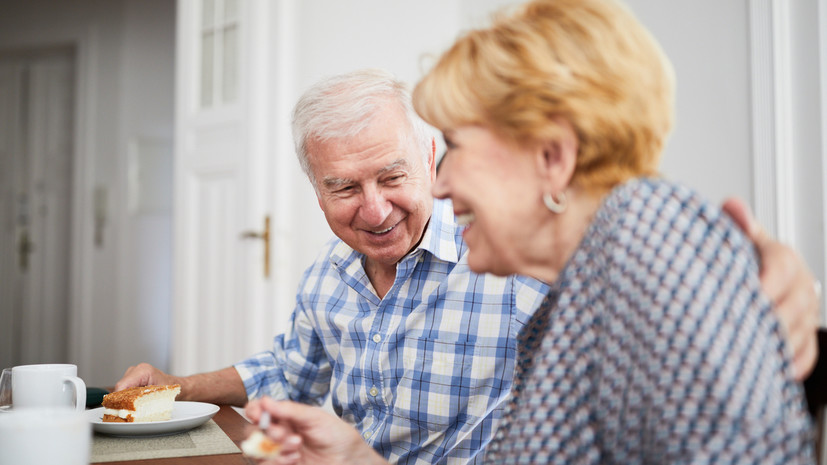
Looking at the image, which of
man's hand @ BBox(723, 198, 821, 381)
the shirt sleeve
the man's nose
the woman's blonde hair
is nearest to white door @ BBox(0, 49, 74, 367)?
the shirt sleeve

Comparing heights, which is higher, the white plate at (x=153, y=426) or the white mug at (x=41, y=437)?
the white mug at (x=41, y=437)

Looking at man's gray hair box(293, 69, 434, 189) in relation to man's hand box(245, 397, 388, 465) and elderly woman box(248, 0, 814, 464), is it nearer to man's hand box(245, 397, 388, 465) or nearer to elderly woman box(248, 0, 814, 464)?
elderly woman box(248, 0, 814, 464)

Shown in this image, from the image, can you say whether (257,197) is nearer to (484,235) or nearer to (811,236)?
(811,236)

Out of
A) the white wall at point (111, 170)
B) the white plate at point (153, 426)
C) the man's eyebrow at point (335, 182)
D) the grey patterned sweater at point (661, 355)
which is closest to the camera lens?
the grey patterned sweater at point (661, 355)

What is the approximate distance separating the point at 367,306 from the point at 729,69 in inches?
57.3

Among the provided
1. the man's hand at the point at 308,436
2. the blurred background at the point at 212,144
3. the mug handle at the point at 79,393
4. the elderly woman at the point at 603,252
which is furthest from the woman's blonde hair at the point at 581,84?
the mug handle at the point at 79,393

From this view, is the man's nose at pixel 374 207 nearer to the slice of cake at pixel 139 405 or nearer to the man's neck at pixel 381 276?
the man's neck at pixel 381 276

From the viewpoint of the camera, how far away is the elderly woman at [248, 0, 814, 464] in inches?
23.9

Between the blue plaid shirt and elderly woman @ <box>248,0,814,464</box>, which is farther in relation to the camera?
the blue plaid shirt

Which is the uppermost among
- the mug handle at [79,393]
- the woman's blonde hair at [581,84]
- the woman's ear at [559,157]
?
the woman's blonde hair at [581,84]

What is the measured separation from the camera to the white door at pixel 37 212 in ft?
16.7

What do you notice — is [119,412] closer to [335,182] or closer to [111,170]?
[335,182]

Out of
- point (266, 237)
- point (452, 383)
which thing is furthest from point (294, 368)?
point (266, 237)

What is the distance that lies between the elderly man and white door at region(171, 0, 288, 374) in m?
1.48
